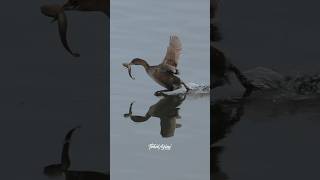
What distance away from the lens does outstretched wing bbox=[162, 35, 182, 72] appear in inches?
140

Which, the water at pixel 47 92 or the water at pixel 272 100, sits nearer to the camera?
the water at pixel 272 100

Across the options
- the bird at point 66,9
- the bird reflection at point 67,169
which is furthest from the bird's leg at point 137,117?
the bird at point 66,9

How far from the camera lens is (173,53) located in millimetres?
3566

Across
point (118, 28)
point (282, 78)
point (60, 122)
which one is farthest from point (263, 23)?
point (60, 122)

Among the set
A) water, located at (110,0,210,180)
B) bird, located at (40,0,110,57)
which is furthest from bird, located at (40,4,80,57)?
water, located at (110,0,210,180)

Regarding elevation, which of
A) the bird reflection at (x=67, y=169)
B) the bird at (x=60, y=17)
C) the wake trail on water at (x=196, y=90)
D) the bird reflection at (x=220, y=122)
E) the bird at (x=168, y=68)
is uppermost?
the bird at (x=60, y=17)

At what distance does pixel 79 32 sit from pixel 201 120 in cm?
96

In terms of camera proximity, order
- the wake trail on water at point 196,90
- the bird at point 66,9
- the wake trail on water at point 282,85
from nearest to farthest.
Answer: the wake trail on water at point 282,85
the wake trail on water at point 196,90
the bird at point 66,9

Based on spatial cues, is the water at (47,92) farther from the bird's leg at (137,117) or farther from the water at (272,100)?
the water at (272,100)

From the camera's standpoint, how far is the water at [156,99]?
354cm

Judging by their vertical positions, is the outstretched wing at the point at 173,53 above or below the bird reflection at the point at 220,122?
above

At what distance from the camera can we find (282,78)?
11.2 feet

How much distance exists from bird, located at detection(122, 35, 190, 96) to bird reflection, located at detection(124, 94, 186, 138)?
6 centimetres

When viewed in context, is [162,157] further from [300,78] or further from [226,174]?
[300,78]
